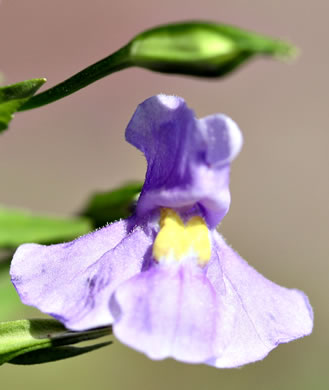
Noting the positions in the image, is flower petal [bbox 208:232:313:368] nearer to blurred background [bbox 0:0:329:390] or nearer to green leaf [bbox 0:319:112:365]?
green leaf [bbox 0:319:112:365]

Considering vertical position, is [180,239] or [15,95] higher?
[15,95]

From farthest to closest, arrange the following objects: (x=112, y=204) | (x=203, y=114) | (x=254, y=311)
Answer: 1. (x=203, y=114)
2. (x=112, y=204)
3. (x=254, y=311)

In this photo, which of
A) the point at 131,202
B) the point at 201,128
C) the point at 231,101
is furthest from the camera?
the point at 231,101

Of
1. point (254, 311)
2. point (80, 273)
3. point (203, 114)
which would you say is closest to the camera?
point (80, 273)

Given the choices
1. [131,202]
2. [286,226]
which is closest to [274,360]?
[286,226]

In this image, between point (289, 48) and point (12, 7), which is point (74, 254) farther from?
point (12, 7)

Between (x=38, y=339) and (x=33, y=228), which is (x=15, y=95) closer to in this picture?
(x=38, y=339)

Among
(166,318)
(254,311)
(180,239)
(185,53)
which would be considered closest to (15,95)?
(185,53)
